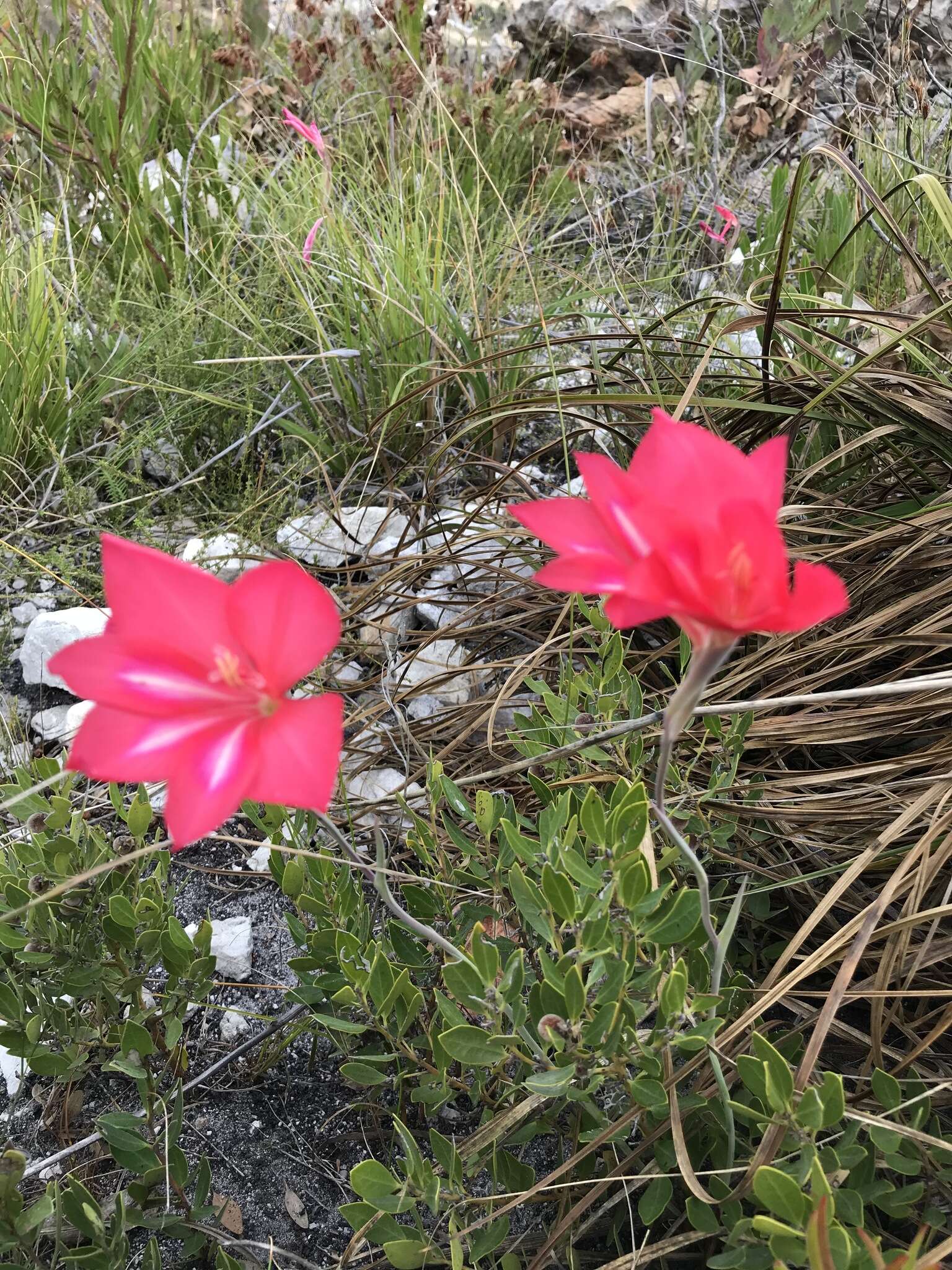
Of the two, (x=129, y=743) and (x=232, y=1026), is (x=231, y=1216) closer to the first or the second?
(x=232, y=1026)

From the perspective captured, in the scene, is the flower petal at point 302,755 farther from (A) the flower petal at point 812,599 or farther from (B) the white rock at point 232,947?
(B) the white rock at point 232,947

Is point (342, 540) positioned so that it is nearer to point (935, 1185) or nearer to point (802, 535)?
point (802, 535)

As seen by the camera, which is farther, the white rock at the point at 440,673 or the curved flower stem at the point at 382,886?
the white rock at the point at 440,673

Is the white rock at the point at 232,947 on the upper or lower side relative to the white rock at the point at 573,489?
lower

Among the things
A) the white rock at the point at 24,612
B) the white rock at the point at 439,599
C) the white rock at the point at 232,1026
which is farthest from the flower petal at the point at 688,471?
the white rock at the point at 24,612

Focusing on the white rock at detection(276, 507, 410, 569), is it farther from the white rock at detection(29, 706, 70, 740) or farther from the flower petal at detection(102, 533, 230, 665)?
the flower petal at detection(102, 533, 230, 665)

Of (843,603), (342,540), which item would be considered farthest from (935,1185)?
(342,540)
